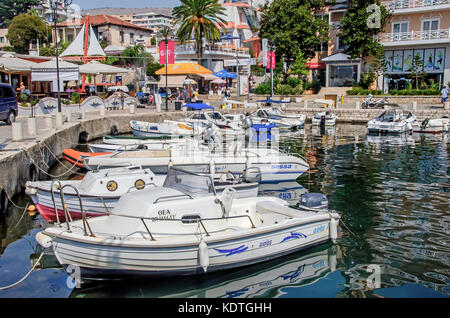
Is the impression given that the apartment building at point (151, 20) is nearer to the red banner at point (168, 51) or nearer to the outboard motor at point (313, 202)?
the red banner at point (168, 51)

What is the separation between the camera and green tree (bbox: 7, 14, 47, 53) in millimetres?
72312

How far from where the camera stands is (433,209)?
46.7 feet

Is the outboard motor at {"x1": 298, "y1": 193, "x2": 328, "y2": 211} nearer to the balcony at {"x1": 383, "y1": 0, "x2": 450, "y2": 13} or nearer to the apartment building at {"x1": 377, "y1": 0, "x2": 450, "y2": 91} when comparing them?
the apartment building at {"x1": 377, "y1": 0, "x2": 450, "y2": 91}

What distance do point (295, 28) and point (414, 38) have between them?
1249cm

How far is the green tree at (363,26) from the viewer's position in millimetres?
46156

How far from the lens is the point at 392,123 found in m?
33.6

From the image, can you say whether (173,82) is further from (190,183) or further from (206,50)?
(190,183)

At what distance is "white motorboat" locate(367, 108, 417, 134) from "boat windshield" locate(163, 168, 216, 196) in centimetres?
2581

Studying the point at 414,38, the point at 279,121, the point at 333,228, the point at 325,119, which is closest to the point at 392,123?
the point at 325,119

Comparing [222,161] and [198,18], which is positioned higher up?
[198,18]

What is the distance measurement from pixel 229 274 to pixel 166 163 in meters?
9.01

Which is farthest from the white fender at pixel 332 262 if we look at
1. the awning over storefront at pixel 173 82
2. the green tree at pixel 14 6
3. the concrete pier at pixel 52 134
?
the green tree at pixel 14 6

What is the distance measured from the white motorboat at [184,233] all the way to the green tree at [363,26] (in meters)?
39.8

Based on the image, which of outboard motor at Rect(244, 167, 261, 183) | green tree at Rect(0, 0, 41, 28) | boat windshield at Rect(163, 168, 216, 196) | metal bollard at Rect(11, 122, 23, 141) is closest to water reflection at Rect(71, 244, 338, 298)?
boat windshield at Rect(163, 168, 216, 196)
